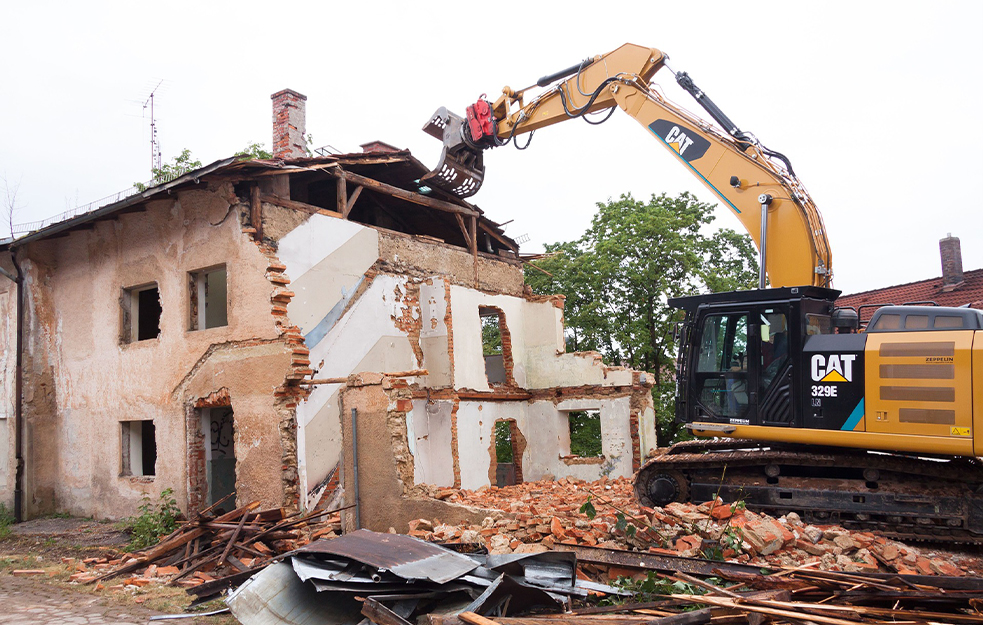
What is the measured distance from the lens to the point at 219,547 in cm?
875

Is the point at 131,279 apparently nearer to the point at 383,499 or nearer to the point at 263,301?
the point at 263,301

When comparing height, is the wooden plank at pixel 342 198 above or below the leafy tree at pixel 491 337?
above

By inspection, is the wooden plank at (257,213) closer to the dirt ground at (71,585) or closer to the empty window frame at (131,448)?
the empty window frame at (131,448)

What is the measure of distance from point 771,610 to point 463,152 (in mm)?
10986

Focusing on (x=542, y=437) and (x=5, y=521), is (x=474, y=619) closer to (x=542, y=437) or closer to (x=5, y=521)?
(x=542, y=437)

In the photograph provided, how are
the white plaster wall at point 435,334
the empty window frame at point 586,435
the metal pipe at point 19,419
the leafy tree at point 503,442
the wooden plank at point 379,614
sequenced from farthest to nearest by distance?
the leafy tree at point 503,442
the empty window frame at point 586,435
the white plaster wall at point 435,334
the metal pipe at point 19,419
the wooden plank at point 379,614

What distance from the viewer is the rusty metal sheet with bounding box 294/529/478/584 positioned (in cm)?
531

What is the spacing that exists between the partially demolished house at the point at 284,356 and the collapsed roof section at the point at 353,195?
0.04 m

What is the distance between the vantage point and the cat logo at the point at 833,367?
305 inches

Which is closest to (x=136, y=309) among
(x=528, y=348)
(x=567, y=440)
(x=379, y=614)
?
(x=528, y=348)

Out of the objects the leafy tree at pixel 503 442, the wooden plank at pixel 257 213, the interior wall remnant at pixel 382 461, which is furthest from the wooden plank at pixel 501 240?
the interior wall remnant at pixel 382 461

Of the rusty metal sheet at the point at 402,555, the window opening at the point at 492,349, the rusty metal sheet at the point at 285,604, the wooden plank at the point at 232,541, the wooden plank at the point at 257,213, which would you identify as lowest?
the wooden plank at the point at 232,541

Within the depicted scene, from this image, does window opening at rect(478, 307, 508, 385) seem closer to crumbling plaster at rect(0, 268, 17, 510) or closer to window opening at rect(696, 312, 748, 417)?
crumbling plaster at rect(0, 268, 17, 510)

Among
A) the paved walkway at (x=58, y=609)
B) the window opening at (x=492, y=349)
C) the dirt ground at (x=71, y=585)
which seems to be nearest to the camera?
the paved walkway at (x=58, y=609)
